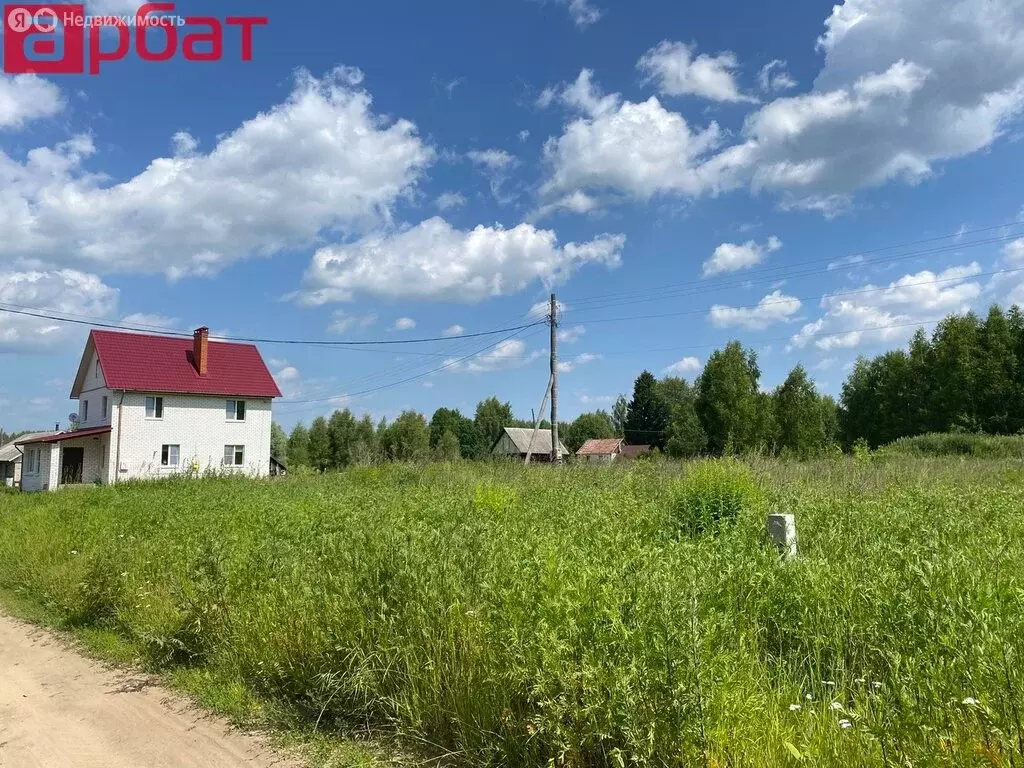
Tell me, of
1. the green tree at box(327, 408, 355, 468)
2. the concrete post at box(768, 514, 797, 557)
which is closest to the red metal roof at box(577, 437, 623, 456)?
the green tree at box(327, 408, 355, 468)

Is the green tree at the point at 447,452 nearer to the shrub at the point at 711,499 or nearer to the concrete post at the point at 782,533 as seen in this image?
the shrub at the point at 711,499

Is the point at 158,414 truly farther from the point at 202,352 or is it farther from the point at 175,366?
the point at 202,352

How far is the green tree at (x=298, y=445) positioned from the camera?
217ft

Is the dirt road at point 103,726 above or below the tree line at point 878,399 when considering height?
below

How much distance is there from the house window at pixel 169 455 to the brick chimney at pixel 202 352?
4217 millimetres

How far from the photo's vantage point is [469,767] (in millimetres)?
3451

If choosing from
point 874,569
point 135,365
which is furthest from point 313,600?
point 135,365

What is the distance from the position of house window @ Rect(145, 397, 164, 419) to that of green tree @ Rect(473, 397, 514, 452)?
51333 mm

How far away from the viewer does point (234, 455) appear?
36.5 m

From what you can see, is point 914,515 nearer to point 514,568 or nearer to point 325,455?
point 514,568

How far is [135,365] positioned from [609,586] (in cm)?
3688

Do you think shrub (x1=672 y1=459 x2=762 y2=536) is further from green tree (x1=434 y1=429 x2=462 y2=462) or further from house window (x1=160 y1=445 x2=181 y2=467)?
house window (x1=160 y1=445 x2=181 y2=467)

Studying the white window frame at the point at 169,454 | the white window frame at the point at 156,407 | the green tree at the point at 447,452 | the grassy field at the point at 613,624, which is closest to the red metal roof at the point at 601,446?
the green tree at the point at 447,452

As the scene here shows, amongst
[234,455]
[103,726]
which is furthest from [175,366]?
[103,726]
